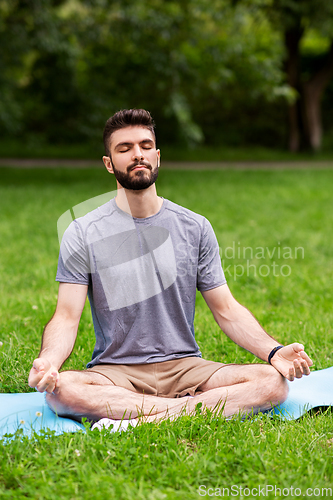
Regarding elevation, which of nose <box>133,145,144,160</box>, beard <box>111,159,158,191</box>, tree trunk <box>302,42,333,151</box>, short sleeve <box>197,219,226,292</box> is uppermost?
tree trunk <box>302,42,333,151</box>

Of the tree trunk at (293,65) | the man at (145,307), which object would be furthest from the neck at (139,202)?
the tree trunk at (293,65)

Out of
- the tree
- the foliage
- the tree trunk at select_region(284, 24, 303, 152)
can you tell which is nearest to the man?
the foliage

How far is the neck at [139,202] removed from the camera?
2975 millimetres

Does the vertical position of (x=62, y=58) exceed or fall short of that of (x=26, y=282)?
it exceeds it

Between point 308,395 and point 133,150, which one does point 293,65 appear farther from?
point 308,395

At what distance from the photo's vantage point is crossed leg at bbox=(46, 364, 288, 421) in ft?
8.84

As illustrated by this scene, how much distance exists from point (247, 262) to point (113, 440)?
4048mm

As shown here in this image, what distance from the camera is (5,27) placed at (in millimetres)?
12492

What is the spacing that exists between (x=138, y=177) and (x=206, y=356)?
61.7 inches

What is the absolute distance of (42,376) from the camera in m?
2.42

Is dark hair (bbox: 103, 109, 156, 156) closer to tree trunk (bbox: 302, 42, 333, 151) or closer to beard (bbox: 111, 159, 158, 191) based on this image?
beard (bbox: 111, 159, 158, 191)

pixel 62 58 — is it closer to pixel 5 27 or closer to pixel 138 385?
pixel 5 27

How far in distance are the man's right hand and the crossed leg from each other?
18 cm

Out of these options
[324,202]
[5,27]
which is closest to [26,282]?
[324,202]
